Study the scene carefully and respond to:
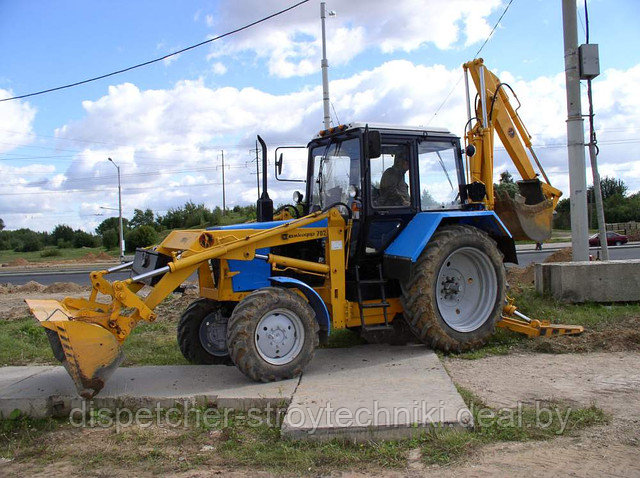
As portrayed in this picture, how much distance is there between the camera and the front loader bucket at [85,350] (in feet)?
17.1

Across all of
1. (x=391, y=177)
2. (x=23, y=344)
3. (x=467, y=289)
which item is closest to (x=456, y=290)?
(x=467, y=289)

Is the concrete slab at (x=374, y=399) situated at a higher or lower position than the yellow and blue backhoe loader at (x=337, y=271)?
A: lower

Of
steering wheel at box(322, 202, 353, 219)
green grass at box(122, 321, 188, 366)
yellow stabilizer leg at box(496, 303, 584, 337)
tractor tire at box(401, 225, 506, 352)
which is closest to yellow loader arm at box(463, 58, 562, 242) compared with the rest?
tractor tire at box(401, 225, 506, 352)

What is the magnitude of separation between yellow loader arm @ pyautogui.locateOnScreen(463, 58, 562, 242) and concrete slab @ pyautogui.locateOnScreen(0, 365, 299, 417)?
405 centimetres

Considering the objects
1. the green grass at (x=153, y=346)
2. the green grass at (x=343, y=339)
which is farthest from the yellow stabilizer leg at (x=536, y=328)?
the green grass at (x=153, y=346)

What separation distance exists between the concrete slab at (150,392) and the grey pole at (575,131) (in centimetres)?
603

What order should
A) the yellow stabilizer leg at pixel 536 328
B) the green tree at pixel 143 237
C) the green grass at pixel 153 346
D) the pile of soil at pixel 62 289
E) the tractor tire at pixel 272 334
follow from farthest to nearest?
the green tree at pixel 143 237
the pile of soil at pixel 62 289
the yellow stabilizer leg at pixel 536 328
the green grass at pixel 153 346
the tractor tire at pixel 272 334

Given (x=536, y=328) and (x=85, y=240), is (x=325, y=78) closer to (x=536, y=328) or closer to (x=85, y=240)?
(x=536, y=328)

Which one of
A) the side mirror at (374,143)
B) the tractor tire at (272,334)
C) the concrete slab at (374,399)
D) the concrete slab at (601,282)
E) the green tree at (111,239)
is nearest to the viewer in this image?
the concrete slab at (374,399)

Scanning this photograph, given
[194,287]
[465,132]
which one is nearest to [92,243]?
[194,287]

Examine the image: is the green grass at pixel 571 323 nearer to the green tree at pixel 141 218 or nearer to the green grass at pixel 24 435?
the green grass at pixel 24 435

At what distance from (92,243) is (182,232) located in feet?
189

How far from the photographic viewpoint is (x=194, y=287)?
1247 cm

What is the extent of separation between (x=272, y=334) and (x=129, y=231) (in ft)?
161
